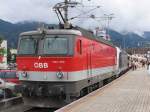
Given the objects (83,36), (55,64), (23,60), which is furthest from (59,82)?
(83,36)

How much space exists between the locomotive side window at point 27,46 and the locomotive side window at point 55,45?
1.63 feet

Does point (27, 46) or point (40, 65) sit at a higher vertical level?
point (27, 46)

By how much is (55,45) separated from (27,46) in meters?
1.29

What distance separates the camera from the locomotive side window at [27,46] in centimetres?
1817

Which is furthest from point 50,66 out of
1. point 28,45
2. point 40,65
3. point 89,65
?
point 89,65

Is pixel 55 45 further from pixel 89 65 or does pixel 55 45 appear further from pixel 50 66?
pixel 89 65

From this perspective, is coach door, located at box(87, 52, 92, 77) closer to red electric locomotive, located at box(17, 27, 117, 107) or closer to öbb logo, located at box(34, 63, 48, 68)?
red electric locomotive, located at box(17, 27, 117, 107)

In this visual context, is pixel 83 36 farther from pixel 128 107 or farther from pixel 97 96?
pixel 128 107

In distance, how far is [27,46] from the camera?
18.4 m

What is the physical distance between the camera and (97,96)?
19.8 meters

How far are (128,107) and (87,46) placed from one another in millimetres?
5360

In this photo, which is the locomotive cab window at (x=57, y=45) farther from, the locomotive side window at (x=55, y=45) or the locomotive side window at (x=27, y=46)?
the locomotive side window at (x=27, y=46)

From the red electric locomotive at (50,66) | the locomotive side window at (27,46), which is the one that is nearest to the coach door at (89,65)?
the red electric locomotive at (50,66)

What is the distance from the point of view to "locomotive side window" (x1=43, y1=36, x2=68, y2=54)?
17672mm
